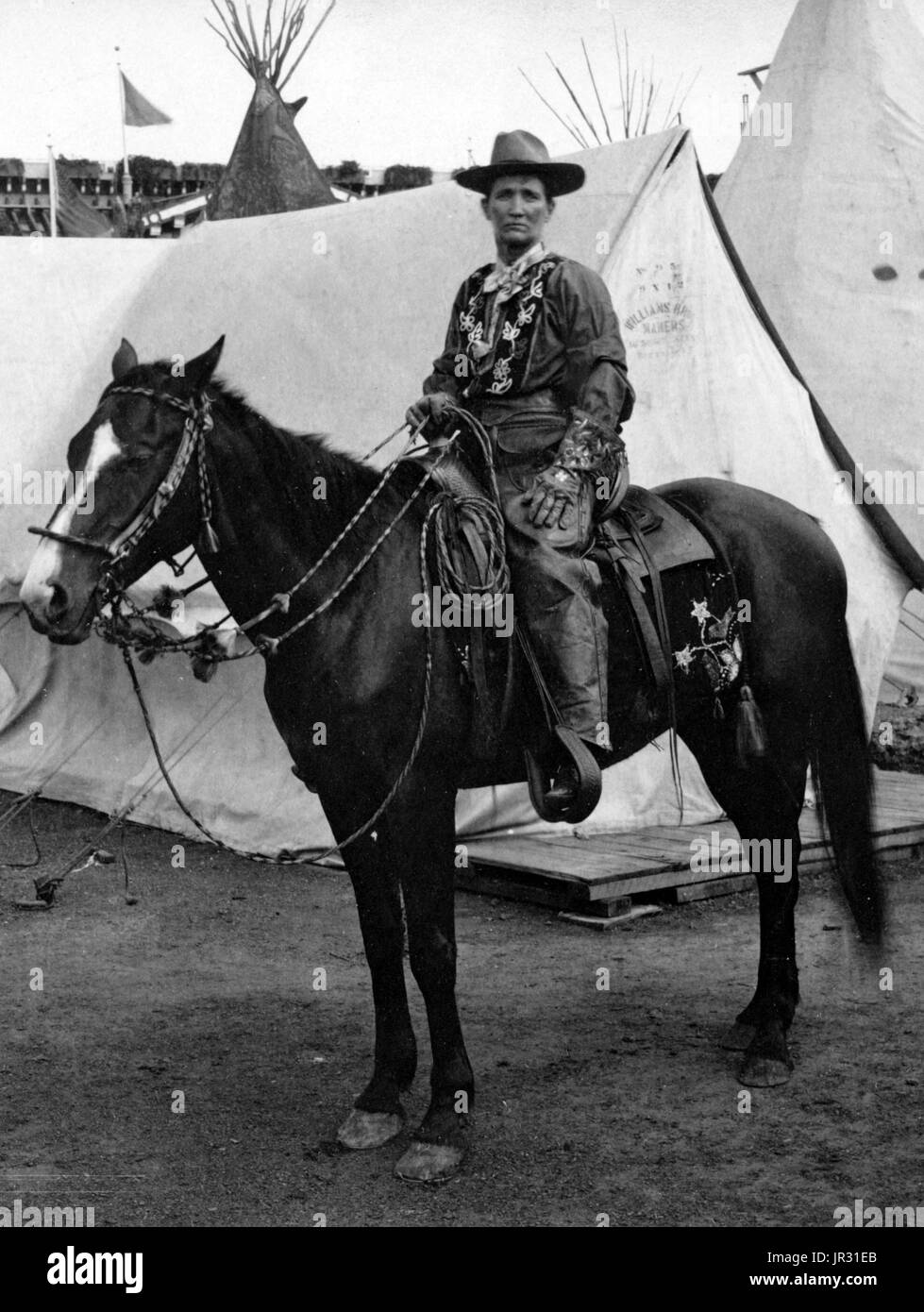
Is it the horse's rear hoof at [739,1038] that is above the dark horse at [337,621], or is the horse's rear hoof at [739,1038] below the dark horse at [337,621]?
below

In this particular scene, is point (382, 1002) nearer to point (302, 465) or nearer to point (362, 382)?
point (302, 465)

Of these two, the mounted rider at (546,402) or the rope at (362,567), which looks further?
the mounted rider at (546,402)

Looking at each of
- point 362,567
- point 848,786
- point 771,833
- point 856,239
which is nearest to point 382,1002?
point 362,567

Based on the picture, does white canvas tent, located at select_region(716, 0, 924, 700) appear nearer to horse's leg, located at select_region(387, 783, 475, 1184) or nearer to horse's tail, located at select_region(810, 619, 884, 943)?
horse's tail, located at select_region(810, 619, 884, 943)

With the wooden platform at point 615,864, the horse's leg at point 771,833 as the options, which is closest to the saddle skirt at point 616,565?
the horse's leg at point 771,833

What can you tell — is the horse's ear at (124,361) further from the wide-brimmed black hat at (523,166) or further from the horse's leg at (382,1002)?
the horse's leg at (382,1002)

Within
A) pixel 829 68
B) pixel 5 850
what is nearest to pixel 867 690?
pixel 5 850

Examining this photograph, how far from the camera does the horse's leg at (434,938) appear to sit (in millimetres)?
3744

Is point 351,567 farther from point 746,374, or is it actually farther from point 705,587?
point 746,374

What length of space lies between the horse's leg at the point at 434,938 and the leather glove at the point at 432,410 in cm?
105

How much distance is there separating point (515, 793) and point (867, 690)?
188cm

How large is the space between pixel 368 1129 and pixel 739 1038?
1.34m

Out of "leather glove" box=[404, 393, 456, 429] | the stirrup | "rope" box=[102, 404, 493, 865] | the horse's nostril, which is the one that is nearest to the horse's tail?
the stirrup

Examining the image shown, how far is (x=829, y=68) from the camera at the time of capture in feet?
33.0
